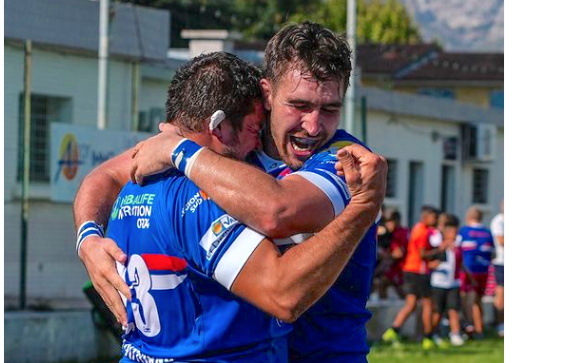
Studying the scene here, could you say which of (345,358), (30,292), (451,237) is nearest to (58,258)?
(30,292)

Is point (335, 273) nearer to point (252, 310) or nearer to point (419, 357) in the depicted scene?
point (252, 310)

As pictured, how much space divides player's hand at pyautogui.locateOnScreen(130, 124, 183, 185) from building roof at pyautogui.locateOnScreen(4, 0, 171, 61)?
9.02 meters

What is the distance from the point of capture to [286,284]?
338 cm

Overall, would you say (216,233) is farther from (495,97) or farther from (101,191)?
(495,97)

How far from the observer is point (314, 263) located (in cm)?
334

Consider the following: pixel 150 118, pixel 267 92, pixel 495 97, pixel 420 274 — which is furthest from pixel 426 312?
pixel 495 97

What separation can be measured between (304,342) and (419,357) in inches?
437

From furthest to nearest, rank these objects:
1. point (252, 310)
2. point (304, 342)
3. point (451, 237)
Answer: point (451, 237)
point (304, 342)
point (252, 310)

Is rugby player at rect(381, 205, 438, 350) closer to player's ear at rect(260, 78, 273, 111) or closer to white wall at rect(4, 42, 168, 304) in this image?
white wall at rect(4, 42, 168, 304)

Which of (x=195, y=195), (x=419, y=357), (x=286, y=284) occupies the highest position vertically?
(x=195, y=195)

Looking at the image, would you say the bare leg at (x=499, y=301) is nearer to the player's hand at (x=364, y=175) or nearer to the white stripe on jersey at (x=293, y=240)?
the white stripe on jersey at (x=293, y=240)

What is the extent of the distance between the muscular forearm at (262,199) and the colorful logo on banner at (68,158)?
31.6 ft

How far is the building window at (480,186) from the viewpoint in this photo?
29234 mm

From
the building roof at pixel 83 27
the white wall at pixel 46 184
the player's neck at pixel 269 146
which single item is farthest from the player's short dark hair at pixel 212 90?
the building roof at pixel 83 27
